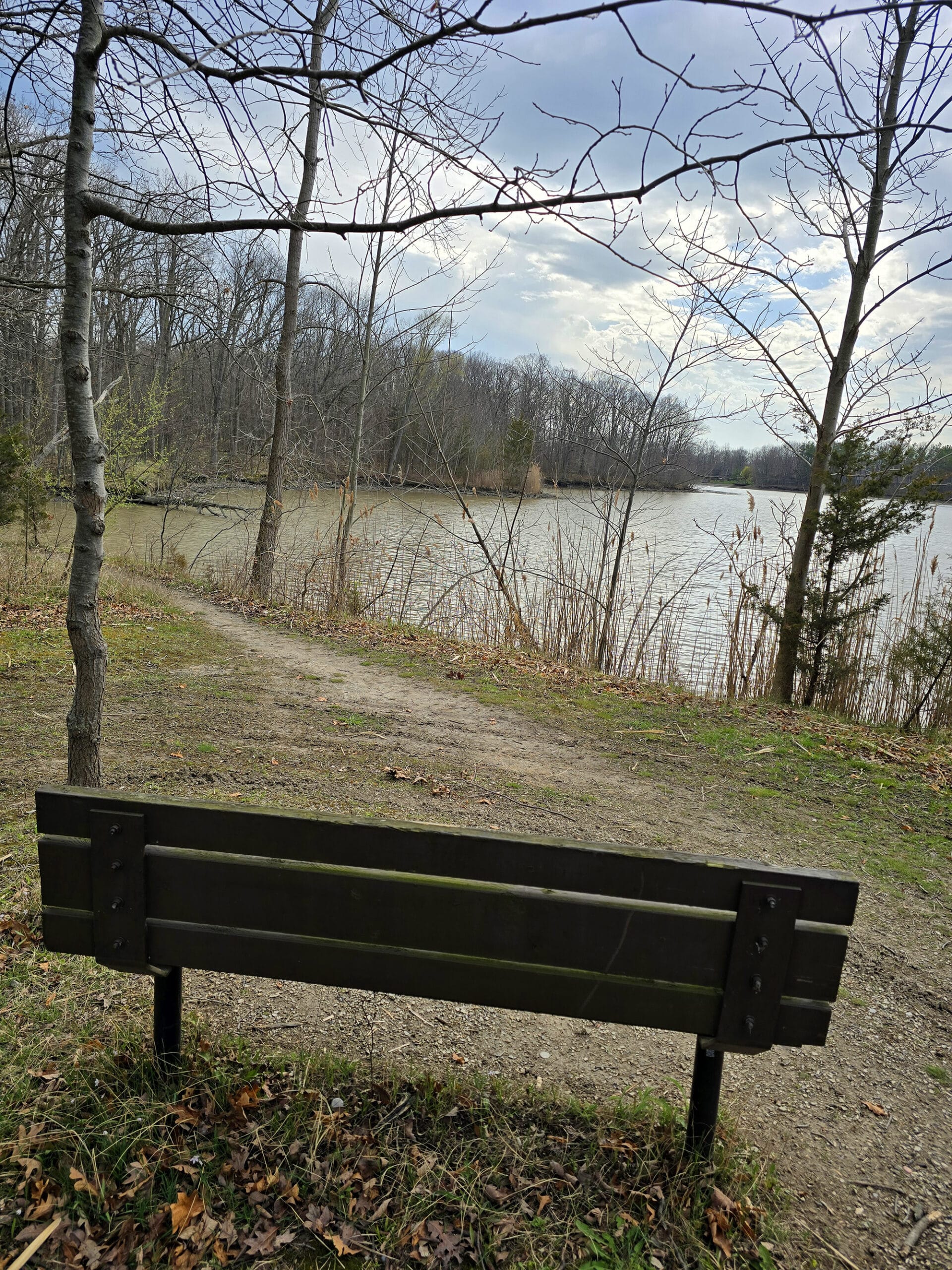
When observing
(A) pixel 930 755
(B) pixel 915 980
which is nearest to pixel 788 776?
(A) pixel 930 755

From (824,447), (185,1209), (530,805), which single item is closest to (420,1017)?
(185,1209)

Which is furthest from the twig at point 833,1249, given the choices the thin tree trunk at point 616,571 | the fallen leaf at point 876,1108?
the thin tree trunk at point 616,571

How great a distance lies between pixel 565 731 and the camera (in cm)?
671

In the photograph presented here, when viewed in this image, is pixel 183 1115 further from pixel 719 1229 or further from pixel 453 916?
pixel 719 1229

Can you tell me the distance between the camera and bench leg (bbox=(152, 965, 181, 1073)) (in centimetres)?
221

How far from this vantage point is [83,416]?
3068 millimetres

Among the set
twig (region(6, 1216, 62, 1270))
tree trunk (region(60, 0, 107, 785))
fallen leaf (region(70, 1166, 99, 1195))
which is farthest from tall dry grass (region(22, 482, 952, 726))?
twig (region(6, 1216, 62, 1270))

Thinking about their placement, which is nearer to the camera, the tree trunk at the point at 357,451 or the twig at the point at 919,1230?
the twig at the point at 919,1230

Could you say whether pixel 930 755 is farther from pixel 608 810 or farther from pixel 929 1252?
pixel 929 1252

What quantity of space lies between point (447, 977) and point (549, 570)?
8.72 meters

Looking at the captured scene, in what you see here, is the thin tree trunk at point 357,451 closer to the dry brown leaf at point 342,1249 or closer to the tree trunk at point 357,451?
the tree trunk at point 357,451

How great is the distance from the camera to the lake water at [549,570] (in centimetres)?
958

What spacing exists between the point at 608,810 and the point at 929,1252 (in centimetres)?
305

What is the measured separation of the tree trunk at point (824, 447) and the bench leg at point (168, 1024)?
23.9ft
